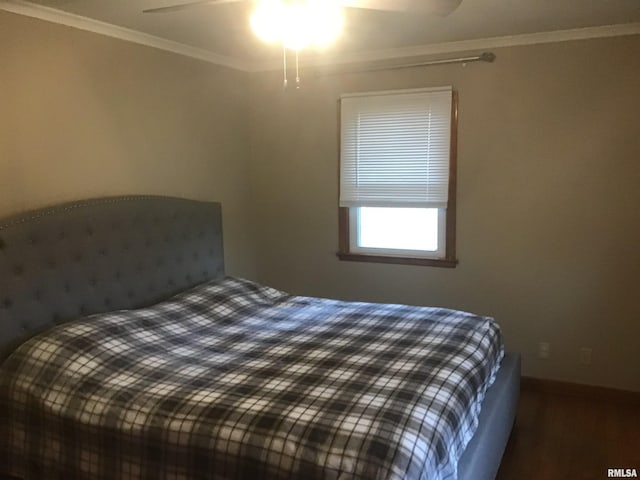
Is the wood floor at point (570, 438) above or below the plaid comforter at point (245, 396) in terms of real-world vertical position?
below

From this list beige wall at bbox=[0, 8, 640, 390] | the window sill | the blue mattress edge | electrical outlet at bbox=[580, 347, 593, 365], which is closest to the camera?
the blue mattress edge

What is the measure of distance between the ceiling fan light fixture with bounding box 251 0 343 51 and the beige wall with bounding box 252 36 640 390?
1700 mm

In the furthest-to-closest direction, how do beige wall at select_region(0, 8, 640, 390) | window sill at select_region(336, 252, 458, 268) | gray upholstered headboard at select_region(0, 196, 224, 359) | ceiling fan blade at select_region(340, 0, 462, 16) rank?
window sill at select_region(336, 252, 458, 268), beige wall at select_region(0, 8, 640, 390), gray upholstered headboard at select_region(0, 196, 224, 359), ceiling fan blade at select_region(340, 0, 462, 16)

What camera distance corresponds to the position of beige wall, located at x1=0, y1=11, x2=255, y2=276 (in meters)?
2.78

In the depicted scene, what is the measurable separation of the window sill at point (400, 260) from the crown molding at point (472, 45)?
136cm

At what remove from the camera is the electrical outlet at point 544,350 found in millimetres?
3738

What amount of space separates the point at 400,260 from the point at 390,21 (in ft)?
5.41

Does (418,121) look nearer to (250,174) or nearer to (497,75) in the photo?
(497,75)

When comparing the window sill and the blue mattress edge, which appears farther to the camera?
the window sill


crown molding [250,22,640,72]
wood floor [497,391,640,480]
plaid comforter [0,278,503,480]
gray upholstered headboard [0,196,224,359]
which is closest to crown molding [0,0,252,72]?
crown molding [250,22,640,72]

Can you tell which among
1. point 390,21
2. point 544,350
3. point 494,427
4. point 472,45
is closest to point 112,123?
point 390,21

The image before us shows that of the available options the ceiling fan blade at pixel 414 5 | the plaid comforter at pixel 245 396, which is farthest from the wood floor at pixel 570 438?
the ceiling fan blade at pixel 414 5

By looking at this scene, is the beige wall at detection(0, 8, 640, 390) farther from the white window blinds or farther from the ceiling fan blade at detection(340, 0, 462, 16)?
the ceiling fan blade at detection(340, 0, 462, 16)

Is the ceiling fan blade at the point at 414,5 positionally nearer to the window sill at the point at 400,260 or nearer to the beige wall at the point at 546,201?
the beige wall at the point at 546,201
